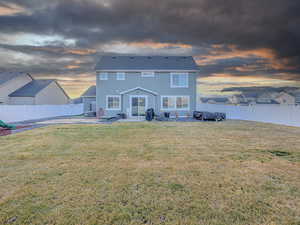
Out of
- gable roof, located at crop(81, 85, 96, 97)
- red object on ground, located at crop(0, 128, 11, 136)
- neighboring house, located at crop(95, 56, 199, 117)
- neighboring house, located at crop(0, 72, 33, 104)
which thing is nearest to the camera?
red object on ground, located at crop(0, 128, 11, 136)

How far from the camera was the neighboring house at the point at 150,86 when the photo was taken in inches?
815

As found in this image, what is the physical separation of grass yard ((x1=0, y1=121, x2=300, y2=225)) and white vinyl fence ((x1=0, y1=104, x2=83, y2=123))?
1371 cm

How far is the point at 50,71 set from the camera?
3188 cm

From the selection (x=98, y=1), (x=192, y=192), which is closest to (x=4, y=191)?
(x=192, y=192)

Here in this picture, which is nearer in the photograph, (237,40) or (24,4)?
(24,4)

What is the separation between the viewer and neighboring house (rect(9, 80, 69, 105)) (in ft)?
88.4

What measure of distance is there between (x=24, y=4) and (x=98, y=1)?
5.25 metres

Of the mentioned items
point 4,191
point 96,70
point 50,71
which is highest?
point 50,71

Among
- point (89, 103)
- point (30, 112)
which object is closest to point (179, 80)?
point (30, 112)

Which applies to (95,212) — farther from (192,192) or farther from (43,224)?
(192,192)

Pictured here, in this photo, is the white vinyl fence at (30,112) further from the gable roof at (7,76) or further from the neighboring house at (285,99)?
the neighboring house at (285,99)

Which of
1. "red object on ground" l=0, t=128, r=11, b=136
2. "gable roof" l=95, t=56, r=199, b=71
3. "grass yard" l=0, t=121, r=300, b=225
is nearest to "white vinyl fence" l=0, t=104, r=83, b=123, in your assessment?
"red object on ground" l=0, t=128, r=11, b=136

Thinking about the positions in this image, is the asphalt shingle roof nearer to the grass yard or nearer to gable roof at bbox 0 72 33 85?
gable roof at bbox 0 72 33 85

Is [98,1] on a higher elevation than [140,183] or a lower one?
higher
